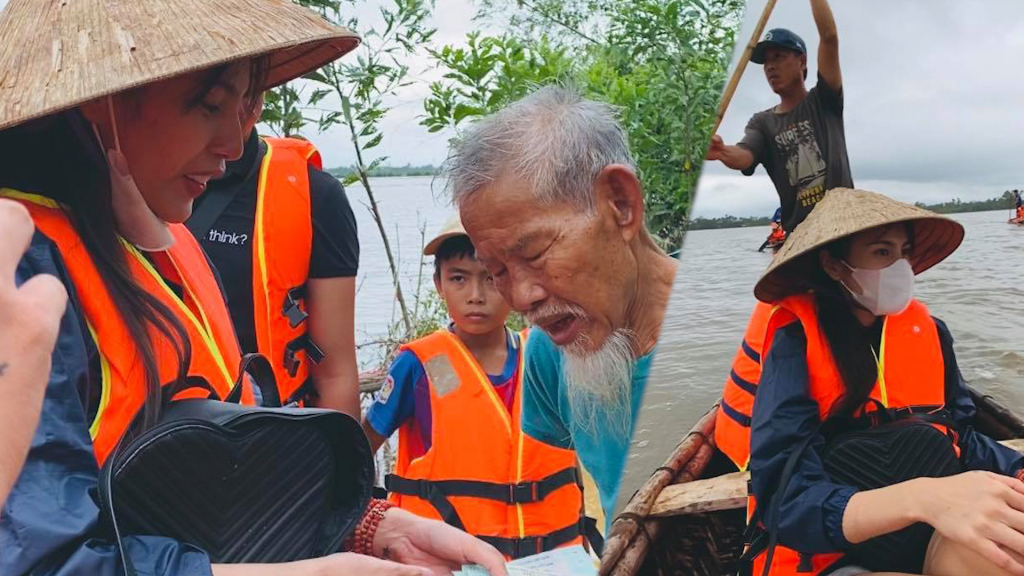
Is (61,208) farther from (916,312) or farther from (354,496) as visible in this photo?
(916,312)

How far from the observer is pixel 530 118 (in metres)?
0.84

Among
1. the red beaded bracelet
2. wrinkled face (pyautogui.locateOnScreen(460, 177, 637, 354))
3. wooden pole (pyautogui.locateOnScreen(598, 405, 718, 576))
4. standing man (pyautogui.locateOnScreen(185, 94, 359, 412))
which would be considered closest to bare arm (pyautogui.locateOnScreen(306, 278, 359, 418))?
standing man (pyautogui.locateOnScreen(185, 94, 359, 412))

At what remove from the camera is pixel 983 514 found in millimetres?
732

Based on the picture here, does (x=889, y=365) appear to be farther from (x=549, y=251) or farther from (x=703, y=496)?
(x=549, y=251)

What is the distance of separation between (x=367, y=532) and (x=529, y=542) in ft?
1.12

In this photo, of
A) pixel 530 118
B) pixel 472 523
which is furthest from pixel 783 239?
pixel 472 523

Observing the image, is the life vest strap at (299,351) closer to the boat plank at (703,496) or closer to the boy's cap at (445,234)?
the boy's cap at (445,234)

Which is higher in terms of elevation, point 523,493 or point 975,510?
point 975,510

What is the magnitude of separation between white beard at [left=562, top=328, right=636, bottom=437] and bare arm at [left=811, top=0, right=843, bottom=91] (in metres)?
0.31

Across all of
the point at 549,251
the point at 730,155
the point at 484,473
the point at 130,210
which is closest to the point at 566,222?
the point at 549,251

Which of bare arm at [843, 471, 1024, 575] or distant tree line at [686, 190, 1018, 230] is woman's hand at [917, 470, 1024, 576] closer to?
bare arm at [843, 471, 1024, 575]

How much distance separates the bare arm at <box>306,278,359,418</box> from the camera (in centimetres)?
97

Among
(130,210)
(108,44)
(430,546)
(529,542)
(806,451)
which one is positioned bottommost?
(529,542)

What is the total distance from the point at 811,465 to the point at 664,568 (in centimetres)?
19
